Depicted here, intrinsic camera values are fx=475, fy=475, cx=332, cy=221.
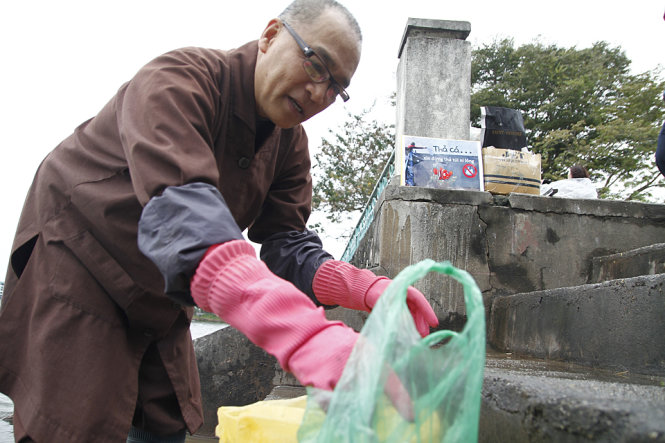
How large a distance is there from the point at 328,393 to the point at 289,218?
1.01 m

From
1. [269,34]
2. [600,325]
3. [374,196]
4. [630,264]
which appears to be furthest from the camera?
[374,196]

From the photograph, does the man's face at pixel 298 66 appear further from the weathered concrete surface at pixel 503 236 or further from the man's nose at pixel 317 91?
the weathered concrete surface at pixel 503 236

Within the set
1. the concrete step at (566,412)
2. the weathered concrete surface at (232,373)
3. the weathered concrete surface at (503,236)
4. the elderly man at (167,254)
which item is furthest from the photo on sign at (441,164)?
the concrete step at (566,412)

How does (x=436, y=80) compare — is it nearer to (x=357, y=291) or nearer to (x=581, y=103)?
(x=357, y=291)

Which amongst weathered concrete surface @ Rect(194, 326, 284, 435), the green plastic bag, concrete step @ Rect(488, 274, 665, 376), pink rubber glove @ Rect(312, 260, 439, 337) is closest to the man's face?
pink rubber glove @ Rect(312, 260, 439, 337)

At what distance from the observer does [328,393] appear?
728mm

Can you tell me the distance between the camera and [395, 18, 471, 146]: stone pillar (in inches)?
175

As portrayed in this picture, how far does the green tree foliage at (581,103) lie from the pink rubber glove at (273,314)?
506 inches

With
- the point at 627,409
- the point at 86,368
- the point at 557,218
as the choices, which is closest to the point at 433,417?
the point at 627,409

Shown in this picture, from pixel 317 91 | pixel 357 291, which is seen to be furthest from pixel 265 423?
pixel 317 91

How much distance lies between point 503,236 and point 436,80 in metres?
1.87

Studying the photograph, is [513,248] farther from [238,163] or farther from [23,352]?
[23,352]

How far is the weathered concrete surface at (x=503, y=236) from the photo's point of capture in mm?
3260

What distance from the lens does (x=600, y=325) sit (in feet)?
6.61
